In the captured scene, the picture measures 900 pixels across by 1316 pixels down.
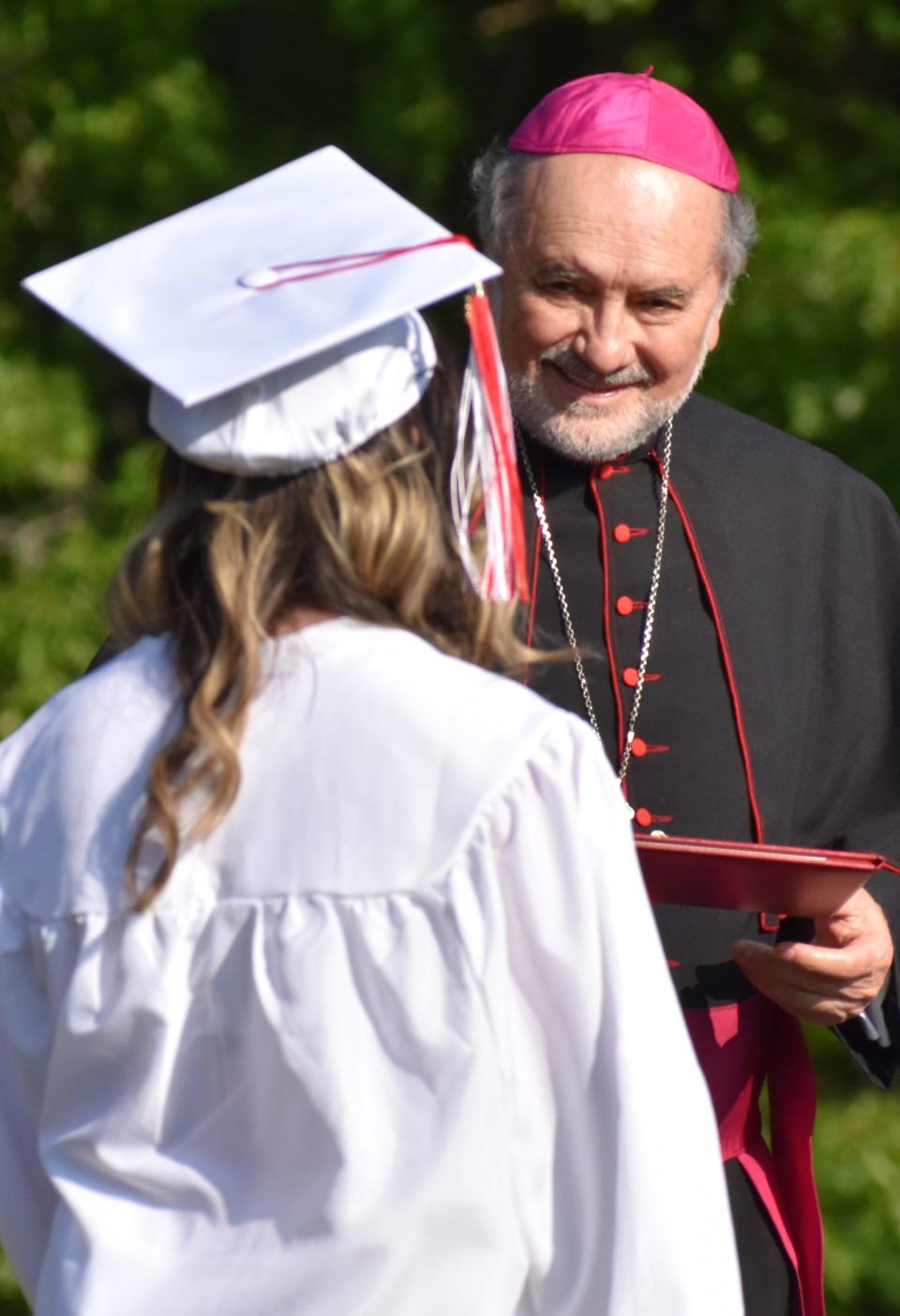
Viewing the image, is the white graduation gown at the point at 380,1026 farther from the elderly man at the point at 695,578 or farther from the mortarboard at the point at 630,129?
the mortarboard at the point at 630,129

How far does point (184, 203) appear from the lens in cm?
688

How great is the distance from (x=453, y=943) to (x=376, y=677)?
0.25m

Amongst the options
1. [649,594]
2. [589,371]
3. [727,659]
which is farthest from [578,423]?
[727,659]

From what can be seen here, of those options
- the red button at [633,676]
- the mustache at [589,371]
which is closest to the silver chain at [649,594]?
the red button at [633,676]

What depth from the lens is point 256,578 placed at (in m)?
1.92

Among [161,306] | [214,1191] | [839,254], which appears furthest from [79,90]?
[214,1191]

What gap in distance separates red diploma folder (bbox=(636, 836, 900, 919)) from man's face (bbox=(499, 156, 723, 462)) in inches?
31.2

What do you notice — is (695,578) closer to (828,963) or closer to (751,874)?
(828,963)

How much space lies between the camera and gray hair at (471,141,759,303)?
305 cm

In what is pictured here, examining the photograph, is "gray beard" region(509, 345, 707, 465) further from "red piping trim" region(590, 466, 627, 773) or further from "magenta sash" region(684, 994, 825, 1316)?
"magenta sash" region(684, 994, 825, 1316)

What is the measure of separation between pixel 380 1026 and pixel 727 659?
1250 millimetres

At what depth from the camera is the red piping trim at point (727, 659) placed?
2932 millimetres

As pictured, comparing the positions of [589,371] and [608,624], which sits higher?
[589,371]

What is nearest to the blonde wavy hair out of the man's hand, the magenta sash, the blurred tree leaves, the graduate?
the graduate
